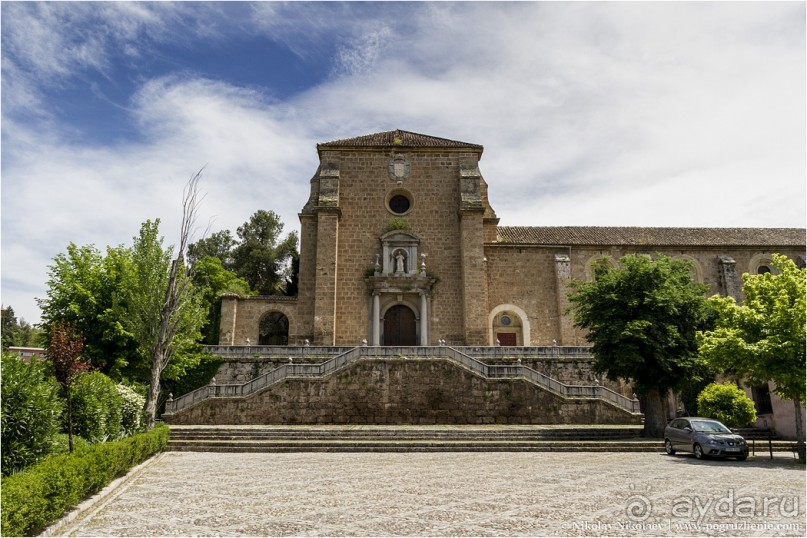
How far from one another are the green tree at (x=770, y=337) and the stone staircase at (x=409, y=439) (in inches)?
149

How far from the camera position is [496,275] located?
29750 millimetres

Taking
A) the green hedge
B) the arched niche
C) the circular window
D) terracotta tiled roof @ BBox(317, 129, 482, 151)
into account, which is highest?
terracotta tiled roof @ BBox(317, 129, 482, 151)

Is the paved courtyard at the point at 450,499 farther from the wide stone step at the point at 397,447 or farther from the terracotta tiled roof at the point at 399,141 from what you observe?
the terracotta tiled roof at the point at 399,141

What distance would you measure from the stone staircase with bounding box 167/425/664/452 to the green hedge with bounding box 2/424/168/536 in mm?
6286

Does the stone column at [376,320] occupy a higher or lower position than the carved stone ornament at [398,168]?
lower

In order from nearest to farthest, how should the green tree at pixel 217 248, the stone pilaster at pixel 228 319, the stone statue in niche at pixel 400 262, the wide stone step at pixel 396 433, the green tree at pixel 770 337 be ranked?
1. the green tree at pixel 770 337
2. the wide stone step at pixel 396 433
3. the stone pilaster at pixel 228 319
4. the stone statue in niche at pixel 400 262
5. the green tree at pixel 217 248

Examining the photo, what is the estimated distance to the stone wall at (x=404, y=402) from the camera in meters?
20.5

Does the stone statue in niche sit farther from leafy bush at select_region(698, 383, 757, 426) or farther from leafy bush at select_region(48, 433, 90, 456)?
leafy bush at select_region(48, 433, 90, 456)

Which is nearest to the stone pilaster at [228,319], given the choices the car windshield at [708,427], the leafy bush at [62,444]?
the leafy bush at [62,444]

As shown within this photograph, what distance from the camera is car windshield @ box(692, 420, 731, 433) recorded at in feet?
50.1

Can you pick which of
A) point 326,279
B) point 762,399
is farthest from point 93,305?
point 762,399

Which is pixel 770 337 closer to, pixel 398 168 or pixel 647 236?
pixel 647 236

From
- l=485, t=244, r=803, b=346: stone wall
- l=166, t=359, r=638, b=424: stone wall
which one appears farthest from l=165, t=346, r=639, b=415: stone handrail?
l=485, t=244, r=803, b=346: stone wall

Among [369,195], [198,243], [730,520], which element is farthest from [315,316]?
[198,243]
